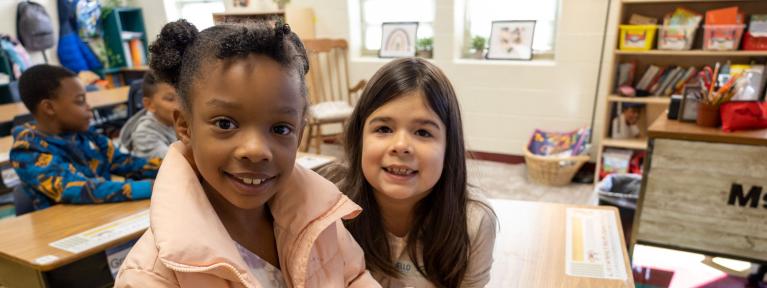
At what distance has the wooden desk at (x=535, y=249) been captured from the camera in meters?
1.22

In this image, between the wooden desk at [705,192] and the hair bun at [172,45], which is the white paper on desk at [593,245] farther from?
the hair bun at [172,45]

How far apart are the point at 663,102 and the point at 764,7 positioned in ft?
2.58

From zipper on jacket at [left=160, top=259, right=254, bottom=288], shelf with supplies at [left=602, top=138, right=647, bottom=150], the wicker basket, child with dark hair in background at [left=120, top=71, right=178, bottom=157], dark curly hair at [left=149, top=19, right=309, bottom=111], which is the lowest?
the wicker basket

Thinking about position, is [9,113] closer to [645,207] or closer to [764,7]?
[645,207]

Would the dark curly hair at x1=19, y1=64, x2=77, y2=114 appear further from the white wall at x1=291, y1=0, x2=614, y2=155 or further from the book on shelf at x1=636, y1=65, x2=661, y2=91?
the book on shelf at x1=636, y1=65, x2=661, y2=91

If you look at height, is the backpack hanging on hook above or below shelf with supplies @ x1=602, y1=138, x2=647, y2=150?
above

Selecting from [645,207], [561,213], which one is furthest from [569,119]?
[561,213]

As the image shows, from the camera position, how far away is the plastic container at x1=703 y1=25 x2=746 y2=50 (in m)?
2.85

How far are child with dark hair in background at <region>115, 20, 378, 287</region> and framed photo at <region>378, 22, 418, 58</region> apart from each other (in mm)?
3412

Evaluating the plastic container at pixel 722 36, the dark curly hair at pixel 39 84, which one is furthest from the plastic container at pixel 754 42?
the dark curly hair at pixel 39 84

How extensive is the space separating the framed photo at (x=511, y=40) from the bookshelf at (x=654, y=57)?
626mm

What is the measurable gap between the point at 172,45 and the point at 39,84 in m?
1.52

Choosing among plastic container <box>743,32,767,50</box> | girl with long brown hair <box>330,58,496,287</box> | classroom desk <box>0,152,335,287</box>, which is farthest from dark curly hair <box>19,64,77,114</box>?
plastic container <box>743,32,767,50</box>

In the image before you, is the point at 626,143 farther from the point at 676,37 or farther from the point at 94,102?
the point at 94,102
